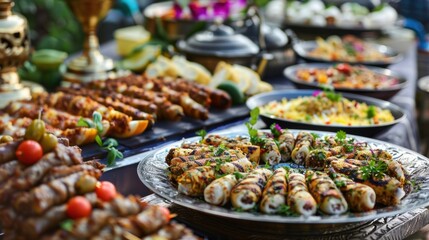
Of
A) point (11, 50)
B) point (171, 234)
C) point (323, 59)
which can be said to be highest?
point (11, 50)

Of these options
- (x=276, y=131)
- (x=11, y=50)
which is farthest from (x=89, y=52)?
(x=276, y=131)

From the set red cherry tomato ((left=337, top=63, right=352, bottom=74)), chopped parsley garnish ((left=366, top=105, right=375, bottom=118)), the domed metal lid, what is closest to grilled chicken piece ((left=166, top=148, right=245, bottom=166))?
chopped parsley garnish ((left=366, top=105, right=375, bottom=118))

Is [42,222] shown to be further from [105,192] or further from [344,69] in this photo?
[344,69]

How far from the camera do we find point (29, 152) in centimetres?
135

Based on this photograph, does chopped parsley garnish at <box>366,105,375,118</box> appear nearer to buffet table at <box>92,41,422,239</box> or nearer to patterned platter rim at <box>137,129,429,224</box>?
patterned platter rim at <box>137,129,429,224</box>

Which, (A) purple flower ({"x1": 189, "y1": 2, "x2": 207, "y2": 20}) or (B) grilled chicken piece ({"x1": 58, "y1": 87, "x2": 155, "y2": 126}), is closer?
(B) grilled chicken piece ({"x1": 58, "y1": 87, "x2": 155, "y2": 126})

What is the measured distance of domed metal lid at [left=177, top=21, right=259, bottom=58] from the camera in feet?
10.8

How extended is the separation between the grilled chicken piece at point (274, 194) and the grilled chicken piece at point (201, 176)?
5.0 inches

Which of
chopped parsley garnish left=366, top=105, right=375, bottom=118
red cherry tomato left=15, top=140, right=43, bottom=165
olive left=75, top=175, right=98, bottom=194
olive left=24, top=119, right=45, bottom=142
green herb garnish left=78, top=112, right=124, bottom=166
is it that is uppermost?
olive left=24, top=119, right=45, bottom=142

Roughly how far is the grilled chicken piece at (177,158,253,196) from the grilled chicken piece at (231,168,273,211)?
0.28 ft

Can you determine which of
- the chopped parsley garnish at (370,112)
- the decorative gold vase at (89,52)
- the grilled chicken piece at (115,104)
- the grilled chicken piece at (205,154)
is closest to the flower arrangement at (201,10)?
the decorative gold vase at (89,52)

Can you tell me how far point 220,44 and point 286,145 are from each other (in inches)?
57.9

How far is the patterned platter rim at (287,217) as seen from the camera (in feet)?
4.68

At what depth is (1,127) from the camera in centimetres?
215
